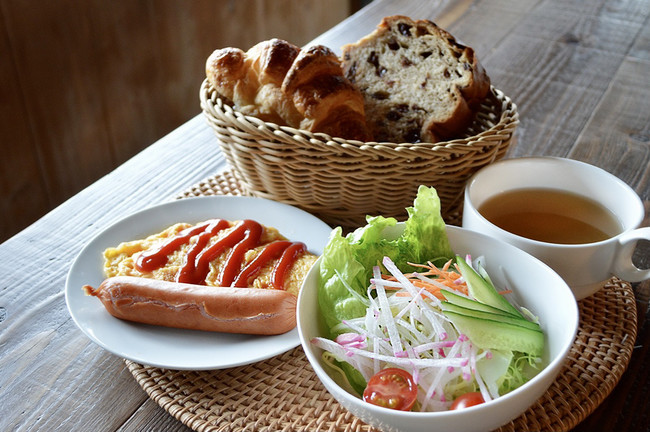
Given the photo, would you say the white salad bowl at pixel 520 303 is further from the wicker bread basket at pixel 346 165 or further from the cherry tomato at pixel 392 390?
the wicker bread basket at pixel 346 165

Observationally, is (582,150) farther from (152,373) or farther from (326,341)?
(152,373)

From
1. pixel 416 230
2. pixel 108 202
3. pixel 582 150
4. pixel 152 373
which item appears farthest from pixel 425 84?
pixel 152 373

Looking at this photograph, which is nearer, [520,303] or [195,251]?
[520,303]

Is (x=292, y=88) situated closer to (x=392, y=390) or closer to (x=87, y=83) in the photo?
(x=392, y=390)

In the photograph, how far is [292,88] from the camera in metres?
1.65

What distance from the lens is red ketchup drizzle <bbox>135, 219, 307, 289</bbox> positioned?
147cm

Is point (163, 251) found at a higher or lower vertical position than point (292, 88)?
lower

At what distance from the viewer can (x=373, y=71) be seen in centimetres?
197

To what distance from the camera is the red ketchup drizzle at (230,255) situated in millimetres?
1468

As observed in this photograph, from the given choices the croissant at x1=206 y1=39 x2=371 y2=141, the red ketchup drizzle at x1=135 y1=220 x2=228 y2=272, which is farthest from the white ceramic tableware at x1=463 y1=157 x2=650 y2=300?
the red ketchup drizzle at x1=135 y1=220 x2=228 y2=272

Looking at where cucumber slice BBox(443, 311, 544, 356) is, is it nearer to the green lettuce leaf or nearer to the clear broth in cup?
the green lettuce leaf

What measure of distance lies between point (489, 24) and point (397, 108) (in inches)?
49.4

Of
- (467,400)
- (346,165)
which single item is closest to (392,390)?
(467,400)

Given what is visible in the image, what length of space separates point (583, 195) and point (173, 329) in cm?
104
